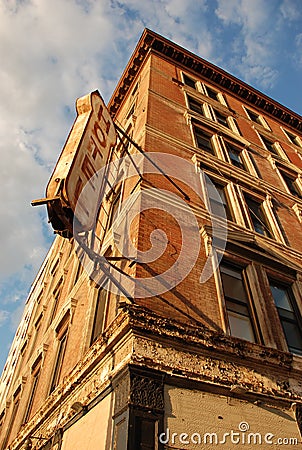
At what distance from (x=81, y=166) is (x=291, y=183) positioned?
11.5 m

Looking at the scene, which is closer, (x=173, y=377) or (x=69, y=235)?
(x=173, y=377)

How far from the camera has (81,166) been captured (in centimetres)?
698

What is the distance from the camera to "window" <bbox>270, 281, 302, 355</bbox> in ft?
25.9

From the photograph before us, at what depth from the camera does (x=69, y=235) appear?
627cm

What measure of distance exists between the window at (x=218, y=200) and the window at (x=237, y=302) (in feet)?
7.19

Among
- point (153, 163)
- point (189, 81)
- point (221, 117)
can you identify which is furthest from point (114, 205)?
point (189, 81)

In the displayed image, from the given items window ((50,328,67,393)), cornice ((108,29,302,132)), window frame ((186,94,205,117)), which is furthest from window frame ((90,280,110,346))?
cornice ((108,29,302,132))

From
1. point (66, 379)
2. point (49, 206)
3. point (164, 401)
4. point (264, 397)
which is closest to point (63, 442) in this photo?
point (66, 379)

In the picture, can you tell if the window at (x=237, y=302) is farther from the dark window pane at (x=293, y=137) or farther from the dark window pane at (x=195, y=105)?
the dark window pane at (x=293, y=137)

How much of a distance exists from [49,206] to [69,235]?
636 mm

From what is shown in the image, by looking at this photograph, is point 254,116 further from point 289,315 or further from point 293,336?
point 293,336

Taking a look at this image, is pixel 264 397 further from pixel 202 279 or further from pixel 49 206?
pixel 49 206

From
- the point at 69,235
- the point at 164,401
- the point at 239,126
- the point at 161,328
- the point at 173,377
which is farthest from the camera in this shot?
the point at 239,126

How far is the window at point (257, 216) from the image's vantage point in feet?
35.6
